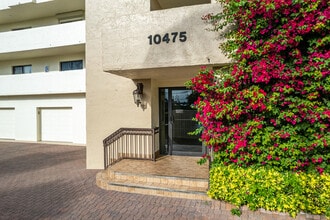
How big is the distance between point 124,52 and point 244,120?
10.7 feet

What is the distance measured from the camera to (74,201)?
4.38 metres

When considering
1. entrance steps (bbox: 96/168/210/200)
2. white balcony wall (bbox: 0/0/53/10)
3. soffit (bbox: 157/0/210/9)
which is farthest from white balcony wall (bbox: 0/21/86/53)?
entrance steps (bbox: 96/168/210/200)

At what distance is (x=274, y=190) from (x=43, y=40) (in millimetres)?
12925

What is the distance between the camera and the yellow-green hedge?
3.38 meters

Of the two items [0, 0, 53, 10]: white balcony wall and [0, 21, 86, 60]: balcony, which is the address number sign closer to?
Result: [0, 21, 86, 60]: balcony

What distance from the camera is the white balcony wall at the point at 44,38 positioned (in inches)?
409

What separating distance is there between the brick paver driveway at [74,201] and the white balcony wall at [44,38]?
707 cm

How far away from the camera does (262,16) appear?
3619 mm

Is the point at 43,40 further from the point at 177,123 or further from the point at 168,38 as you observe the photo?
the point at 168,38

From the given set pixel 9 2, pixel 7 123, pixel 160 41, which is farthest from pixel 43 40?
pixel 160 41

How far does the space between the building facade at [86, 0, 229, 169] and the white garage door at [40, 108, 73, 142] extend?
5.93 metres

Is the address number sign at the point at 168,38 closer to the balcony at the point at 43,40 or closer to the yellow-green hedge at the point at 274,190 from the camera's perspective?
the yellow-green hedge at the point at 274,190

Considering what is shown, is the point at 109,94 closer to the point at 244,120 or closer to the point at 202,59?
the point at 202,59

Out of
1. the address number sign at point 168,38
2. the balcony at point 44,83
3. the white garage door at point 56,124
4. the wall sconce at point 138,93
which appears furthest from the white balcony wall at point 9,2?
the address number sign at point 168,38
